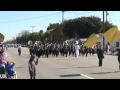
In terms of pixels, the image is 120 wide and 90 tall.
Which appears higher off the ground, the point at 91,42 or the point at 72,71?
the point at 91,42

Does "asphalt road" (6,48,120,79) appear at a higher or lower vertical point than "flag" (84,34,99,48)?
lower

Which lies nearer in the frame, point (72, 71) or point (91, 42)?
point (72, 71)

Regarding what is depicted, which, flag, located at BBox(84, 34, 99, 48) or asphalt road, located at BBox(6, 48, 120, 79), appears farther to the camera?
flag, located at BBox(84, 34, 99, 48)

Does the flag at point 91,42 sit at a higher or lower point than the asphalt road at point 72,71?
higher

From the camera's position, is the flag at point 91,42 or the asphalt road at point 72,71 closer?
the asphalt road at point 72,71

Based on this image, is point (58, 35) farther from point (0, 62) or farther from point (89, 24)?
point (0, 62)

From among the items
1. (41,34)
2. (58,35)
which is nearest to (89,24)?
(58,35)
